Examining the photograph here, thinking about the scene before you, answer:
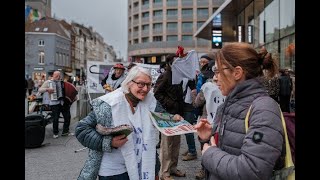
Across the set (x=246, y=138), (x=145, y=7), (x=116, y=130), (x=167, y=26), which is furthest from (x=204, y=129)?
(x=145, y=7)

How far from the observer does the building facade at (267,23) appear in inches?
622

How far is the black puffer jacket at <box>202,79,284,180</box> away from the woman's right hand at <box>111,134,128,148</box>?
0.92 metres

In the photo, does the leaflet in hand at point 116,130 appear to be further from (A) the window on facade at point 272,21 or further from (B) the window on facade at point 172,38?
(B) the window on facade at point 172,38

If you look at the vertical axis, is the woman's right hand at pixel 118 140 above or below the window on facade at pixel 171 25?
below

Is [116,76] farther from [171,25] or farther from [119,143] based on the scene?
[171,25]

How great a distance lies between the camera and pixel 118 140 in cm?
287

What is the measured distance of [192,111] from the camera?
6965 mm


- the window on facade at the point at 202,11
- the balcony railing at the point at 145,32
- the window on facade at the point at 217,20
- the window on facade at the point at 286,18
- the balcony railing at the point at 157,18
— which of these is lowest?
the window on facade at the point at 286,18

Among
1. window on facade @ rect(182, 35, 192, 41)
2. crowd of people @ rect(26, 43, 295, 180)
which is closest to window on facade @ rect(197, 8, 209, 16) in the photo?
window on facade @ rect(182, 35, 192, 41)

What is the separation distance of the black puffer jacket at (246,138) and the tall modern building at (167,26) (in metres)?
77.5

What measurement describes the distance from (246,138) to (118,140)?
1.28 meters

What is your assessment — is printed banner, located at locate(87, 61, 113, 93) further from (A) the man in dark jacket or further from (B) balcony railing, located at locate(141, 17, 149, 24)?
(B) balcony railing, located at locate(141, 17, 149, 24)

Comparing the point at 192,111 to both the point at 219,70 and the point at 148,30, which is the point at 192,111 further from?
the point at 148,30

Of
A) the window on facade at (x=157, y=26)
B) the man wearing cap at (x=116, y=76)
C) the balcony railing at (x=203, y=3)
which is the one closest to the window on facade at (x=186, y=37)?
the window on facade at (x=157, y=26)
